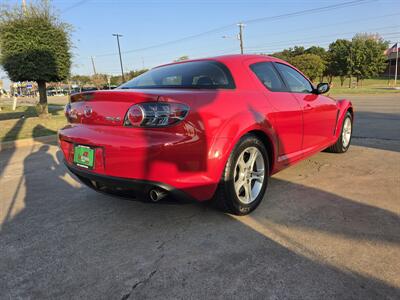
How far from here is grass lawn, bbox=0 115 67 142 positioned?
814 centimetres

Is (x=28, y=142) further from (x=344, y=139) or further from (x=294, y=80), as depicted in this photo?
(x=344, y=139)

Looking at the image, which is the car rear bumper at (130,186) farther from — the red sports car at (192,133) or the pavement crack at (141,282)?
the pavement crack at (141,282)

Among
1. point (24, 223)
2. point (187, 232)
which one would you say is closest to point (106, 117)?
point (187, 232)

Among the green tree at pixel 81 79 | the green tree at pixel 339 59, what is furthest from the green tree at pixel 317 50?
the green tree at pixel 81 79

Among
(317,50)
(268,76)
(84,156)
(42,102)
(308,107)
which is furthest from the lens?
(317,50)

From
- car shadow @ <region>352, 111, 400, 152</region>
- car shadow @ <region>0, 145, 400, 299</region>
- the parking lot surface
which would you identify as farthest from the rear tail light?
car shadow @ <region>352, 111, 400, 152</region>

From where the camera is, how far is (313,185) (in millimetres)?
3887

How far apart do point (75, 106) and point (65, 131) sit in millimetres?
268

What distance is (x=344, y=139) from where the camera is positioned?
5402mm

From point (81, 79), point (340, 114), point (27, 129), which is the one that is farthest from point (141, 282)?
point (81, 79)

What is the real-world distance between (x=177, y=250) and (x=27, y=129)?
8.35m

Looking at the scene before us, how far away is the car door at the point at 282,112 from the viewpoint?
3395 millimetres

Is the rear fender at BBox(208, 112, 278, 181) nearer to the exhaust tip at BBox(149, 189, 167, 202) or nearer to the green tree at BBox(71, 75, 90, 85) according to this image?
the exhaust tip at BBox(149, 189, 167, 202)

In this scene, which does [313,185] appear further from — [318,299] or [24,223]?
[24,223]
